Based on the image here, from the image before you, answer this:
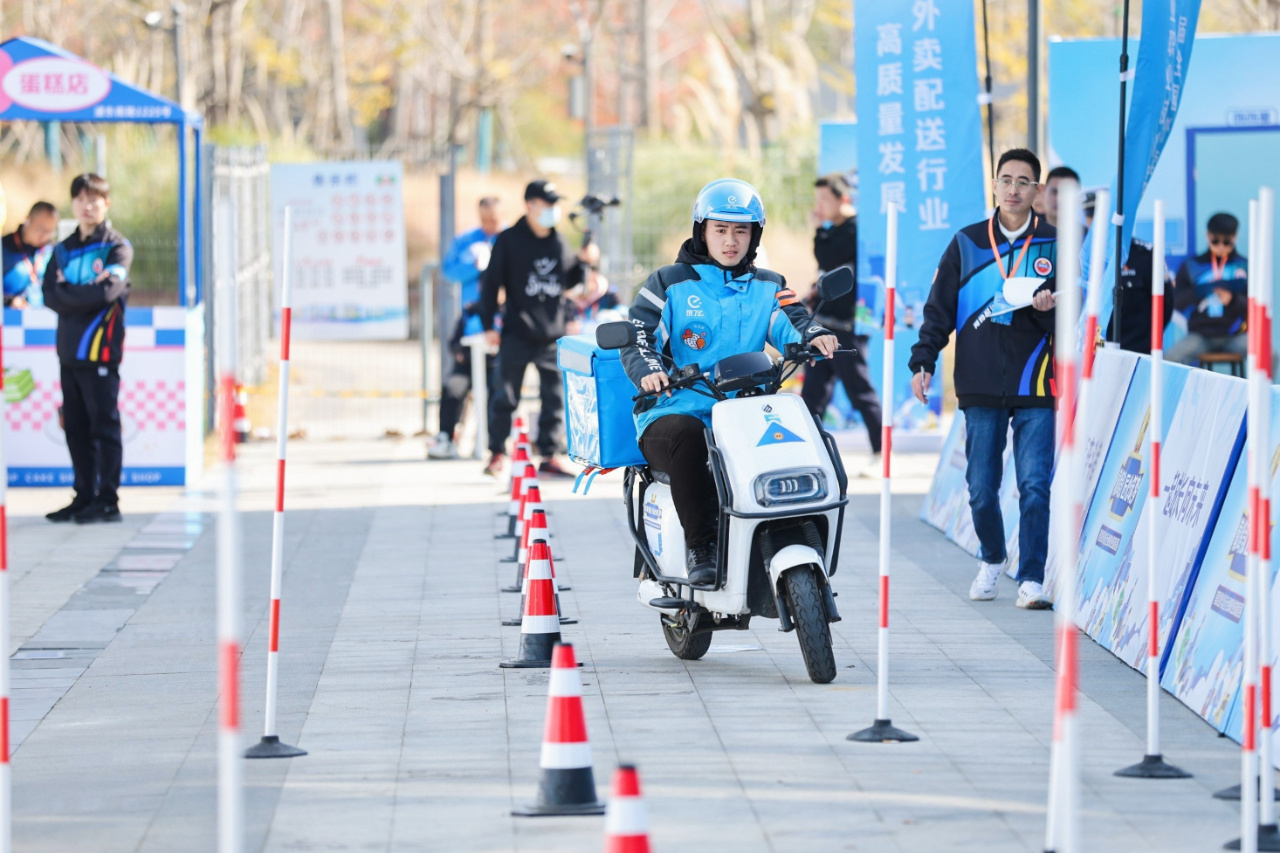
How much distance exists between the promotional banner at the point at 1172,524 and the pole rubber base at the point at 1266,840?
156cm

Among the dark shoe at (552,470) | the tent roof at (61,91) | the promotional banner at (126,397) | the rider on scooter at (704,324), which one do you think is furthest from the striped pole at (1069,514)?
the promotional banner at (126,397)

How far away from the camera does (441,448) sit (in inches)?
609

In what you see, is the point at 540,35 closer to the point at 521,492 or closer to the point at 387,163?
the point at 387,163

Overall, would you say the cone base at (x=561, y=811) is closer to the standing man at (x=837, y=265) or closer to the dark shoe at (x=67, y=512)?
the dark shoe at (x=67, y=512)

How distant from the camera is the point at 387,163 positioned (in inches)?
636

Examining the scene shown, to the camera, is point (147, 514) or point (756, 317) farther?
point (147, 514)

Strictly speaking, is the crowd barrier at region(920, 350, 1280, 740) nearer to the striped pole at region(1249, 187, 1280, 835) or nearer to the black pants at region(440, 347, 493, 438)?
the striped pole at region(1249, 187, 1280, 835)

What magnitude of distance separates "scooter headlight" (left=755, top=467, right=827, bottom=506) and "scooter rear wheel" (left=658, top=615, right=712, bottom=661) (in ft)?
2.94

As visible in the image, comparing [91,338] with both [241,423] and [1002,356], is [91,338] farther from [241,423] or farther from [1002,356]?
[1002,356]

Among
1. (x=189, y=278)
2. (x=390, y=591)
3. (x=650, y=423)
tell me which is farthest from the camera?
(x=189, y=278)

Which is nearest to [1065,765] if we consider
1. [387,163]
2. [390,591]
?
[390,591]

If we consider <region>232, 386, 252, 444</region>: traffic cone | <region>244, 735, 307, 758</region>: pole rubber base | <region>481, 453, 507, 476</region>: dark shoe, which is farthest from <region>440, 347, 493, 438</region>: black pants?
<region>244, 735, 307, 758</region>: pole rubber base

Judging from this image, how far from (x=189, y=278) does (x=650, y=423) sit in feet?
25.3

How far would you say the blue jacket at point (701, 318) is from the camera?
7.37 meters
